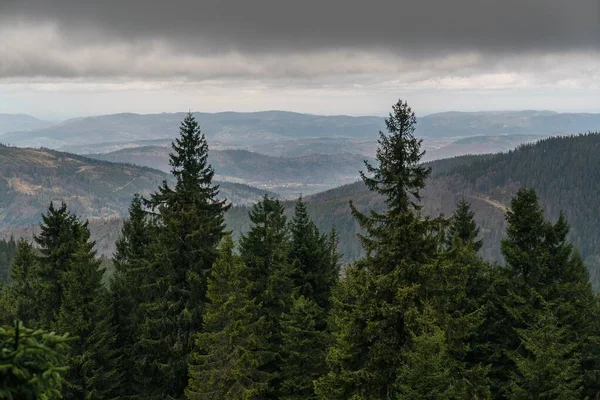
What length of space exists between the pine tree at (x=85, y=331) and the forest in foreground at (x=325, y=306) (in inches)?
3.3

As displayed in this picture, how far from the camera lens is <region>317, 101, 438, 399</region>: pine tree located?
1648 cm

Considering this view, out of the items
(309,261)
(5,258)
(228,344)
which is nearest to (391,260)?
(228,344)

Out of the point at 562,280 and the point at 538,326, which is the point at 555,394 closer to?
the point at 538,326

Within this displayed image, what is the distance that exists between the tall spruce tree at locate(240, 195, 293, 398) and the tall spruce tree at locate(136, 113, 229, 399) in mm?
2242

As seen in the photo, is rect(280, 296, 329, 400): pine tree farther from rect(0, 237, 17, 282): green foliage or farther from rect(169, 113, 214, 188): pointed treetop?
rect(0, 237, 17, 282): green foliage

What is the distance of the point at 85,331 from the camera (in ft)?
82.8

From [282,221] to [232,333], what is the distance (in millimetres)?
10342

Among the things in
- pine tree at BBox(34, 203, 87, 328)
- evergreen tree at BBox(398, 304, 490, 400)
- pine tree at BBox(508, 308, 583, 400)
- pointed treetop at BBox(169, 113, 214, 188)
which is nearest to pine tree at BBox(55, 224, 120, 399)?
pine tree at BBox(34, 203, 87, 328)

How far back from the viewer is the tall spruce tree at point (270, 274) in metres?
26.8

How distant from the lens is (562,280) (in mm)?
24406

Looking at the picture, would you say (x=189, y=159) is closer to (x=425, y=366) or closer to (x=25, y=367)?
(x=425, y=366)

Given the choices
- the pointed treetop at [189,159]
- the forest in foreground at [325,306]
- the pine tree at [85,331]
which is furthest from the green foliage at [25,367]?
the pointed treetop at [189,159]

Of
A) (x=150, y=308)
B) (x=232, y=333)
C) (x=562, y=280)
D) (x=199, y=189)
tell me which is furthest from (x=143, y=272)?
(x=562, y=280)

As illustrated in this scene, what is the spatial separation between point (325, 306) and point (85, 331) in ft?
47.4
